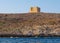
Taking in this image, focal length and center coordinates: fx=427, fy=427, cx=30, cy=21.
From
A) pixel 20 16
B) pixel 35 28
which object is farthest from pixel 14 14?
pixel 35 28

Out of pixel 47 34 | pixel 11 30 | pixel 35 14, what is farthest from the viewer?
pixel 35 14

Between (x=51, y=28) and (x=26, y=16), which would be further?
(x=26, y=16)

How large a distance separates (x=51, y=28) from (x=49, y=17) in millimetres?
6347

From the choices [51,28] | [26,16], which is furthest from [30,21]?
[51,28]

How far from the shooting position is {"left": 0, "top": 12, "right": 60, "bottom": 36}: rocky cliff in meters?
90.2

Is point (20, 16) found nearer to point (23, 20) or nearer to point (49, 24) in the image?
point (23, 20)

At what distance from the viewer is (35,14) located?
99.7m

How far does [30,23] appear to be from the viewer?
9600 cm

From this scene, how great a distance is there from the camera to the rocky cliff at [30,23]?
90.2 meters

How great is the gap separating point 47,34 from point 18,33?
6581mm

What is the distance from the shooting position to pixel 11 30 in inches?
3674

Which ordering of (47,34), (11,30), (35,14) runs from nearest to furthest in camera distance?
(47,34) → (11,30) → (35,14)

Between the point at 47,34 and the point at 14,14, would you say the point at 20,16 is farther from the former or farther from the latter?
the point at 47,34

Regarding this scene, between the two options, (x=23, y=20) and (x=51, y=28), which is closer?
(x=51, y=28)
